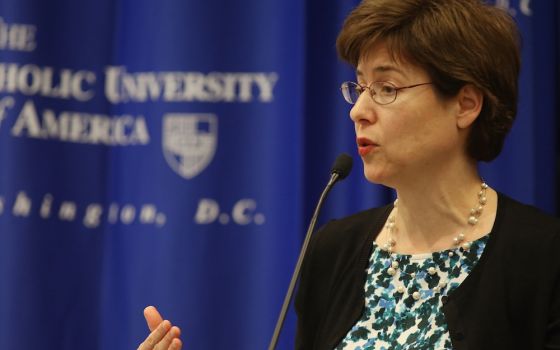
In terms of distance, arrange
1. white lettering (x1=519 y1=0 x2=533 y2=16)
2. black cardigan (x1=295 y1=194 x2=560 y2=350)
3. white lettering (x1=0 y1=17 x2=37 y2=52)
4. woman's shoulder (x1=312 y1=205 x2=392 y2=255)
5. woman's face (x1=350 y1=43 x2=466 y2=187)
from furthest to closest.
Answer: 1. white lettering (x1=0 y1=17 x2=37 y2=52)
2. white lettering (x1=519 y1=0 x2=533 y2=16)
3. woman's shoulder (x1=312 y1=205 x2=392 y2=255)
4. woman's face (x1=350 y1=43 x2=466 y2=187)
5. black cardigan (x1=295 y1=194 x2=560 y2=350)

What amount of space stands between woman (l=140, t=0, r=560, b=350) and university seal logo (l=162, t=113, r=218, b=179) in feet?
3.12

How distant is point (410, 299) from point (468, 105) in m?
0.43

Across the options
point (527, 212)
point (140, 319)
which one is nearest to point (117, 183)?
point (140, 319)

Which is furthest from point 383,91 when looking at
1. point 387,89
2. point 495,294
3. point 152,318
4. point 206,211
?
point 206,211

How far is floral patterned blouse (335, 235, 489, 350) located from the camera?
180 centimetres

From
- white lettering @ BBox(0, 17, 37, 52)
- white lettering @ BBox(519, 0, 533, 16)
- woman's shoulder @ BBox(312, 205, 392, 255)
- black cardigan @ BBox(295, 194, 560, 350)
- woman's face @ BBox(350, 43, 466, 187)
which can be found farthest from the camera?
white lettering @ BBox(0, 17, 37, 52)

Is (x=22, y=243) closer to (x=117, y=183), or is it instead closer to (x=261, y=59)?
(x=117, y=183)

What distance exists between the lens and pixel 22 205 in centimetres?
283

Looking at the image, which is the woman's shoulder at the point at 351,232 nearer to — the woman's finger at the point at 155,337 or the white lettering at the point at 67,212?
the woman's finger at the point at 155,337

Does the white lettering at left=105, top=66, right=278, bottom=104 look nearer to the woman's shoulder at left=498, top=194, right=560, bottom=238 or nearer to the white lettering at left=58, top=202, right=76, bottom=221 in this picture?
the white lettering at left=58, top=202, right=76, bottom=221

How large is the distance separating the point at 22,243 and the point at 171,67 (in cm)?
74

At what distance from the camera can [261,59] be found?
9.22ft

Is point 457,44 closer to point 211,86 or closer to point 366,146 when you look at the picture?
point 366,146

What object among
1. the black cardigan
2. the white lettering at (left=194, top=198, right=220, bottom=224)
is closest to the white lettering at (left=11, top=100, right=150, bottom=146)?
the white lettering at (left=194, top=198, right=220, bottom=224)
